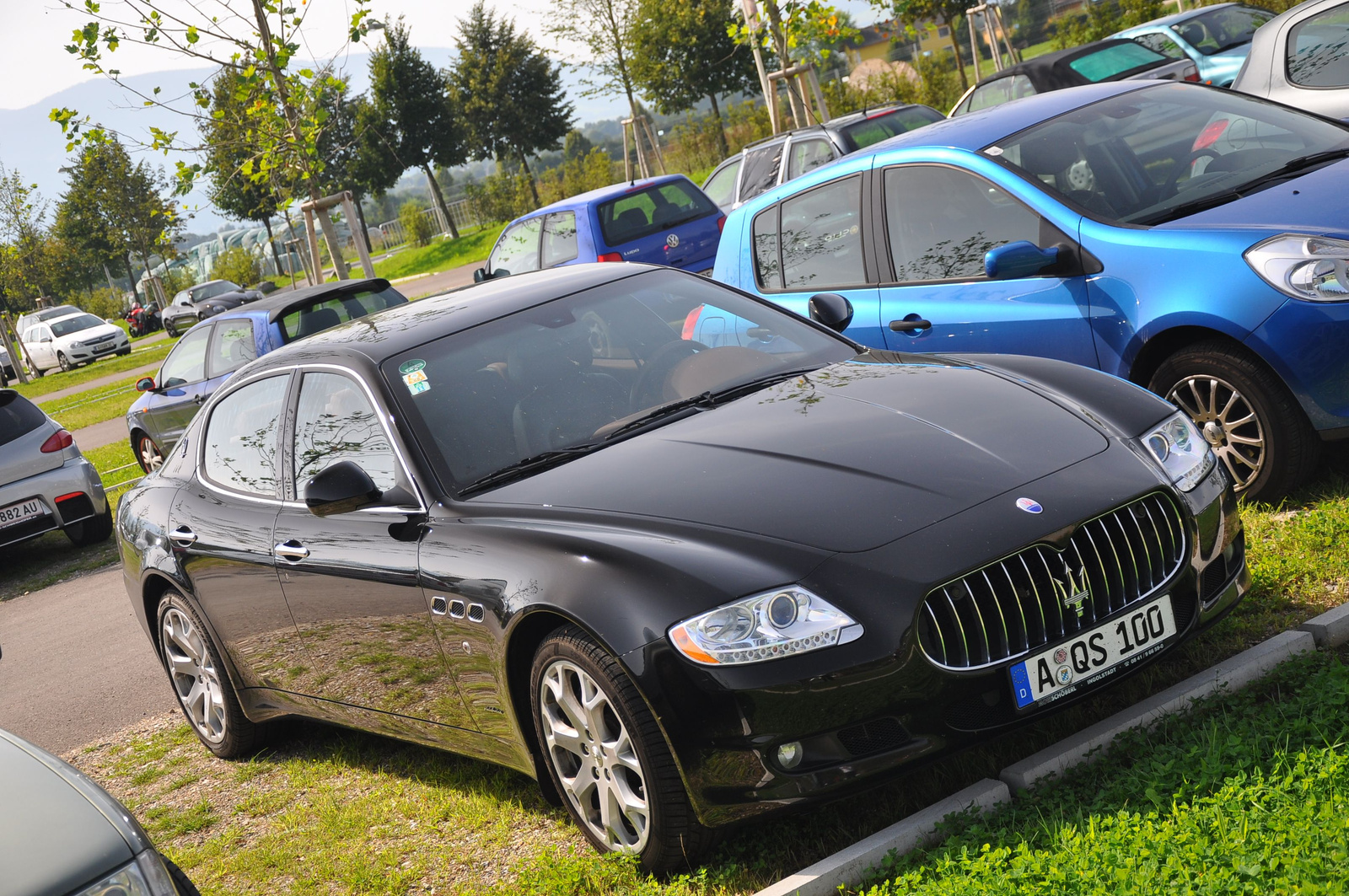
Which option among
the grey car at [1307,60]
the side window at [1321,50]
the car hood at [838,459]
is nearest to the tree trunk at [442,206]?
the grey car at [1307,60]

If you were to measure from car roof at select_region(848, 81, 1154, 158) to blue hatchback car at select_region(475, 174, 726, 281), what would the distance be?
7.38 metres

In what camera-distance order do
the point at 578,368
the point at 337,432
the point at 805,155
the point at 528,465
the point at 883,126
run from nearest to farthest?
the point at 528,465, the point at 578,368, the point at 337,432, the point at 805,155, the point at 883,126

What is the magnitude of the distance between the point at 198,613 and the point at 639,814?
9.03 ft

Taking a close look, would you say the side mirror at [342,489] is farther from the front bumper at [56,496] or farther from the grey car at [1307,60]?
the front bumper at [56,496]

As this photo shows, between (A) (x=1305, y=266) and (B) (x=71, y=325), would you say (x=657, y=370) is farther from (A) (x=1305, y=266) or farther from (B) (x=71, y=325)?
(B) (x=71, y=325)

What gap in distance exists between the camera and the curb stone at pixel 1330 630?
12.5 ft

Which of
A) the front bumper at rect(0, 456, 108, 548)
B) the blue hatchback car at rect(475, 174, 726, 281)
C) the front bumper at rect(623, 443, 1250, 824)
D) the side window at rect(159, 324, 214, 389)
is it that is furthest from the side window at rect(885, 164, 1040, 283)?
the side window at rect(159, 324, 214, 389)

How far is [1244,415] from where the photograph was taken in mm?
5086

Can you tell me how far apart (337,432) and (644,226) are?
9.77 m

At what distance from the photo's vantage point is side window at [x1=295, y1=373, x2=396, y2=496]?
4.40 metres

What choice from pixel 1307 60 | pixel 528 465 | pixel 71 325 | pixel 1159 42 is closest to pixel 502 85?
pixel 71 325

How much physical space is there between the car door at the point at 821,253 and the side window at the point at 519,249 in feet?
25.4

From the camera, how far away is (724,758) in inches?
128

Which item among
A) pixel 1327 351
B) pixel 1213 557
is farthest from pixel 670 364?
pixel 1327 351
